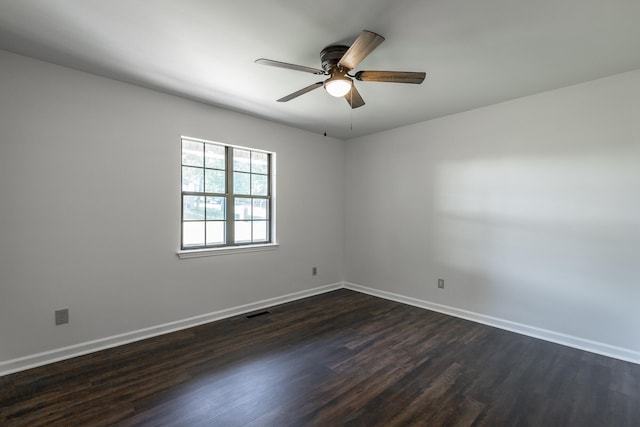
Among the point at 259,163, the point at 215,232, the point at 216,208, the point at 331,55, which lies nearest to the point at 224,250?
the point at 215,232

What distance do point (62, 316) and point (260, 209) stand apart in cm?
233

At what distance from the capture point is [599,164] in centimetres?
282

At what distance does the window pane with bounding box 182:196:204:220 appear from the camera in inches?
134

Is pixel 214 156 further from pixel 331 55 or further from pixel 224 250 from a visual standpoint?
pixel 331 55

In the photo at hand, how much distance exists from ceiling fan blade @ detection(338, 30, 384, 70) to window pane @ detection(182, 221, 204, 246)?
8.12ft

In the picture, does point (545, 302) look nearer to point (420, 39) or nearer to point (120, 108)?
point (420, 39)

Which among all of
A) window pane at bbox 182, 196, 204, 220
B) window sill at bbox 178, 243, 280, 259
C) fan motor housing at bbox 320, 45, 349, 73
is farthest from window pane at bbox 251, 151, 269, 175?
fan motor housing at bbox 320, 45, 349, 73

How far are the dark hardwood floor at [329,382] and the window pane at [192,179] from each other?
1623 millimetres

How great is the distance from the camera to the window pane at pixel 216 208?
3.63m

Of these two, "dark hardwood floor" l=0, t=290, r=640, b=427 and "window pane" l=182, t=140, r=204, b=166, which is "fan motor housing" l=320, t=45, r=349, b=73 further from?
"dark hardwood floor" l=0, t=290, r=640, b=427

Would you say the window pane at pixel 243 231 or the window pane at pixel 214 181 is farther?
the window pane at pixel 243 231

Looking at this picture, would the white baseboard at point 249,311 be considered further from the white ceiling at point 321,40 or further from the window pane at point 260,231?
the white ceiling at point 321,40

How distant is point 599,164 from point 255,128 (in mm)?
3775

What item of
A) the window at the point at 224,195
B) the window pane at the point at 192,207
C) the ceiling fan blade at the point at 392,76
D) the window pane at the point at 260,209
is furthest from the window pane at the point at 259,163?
the ceiling fan blade at the point at 392,76
